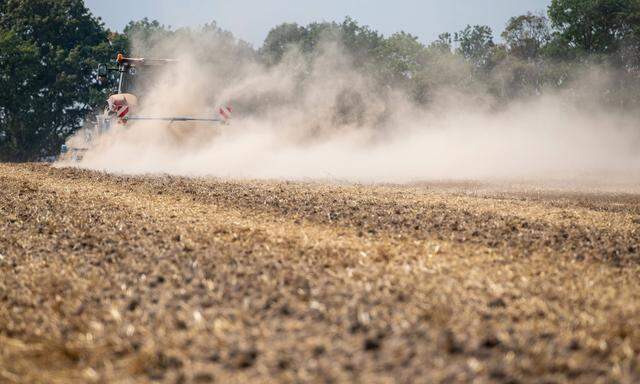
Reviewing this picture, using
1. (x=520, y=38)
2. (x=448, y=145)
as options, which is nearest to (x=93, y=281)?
(x=448, y=145)

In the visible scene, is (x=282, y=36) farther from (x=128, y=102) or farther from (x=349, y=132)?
(x=128, y=102)

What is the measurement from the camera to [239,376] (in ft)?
11.5

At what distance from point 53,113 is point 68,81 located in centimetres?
301

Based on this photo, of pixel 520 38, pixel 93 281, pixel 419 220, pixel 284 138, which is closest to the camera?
pixel 93 281

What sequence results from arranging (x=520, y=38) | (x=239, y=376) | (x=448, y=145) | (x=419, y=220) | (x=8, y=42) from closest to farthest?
(x=239, y=376), (x=419, y=220), (x=448, y=145), (x=8, y=42), (x=520, y=38)

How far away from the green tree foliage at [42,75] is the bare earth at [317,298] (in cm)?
4192

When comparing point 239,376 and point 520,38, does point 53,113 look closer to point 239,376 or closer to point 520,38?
point 520,38

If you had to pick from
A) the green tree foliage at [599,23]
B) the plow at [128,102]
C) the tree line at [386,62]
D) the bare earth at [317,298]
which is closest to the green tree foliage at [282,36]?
the tree line at [386,62]

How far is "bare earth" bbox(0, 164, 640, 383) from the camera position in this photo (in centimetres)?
364

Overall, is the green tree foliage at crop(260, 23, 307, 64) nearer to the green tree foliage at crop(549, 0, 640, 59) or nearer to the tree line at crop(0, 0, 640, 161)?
the tree line at crop(0, 0, 640, 161)

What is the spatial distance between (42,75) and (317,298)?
162 feet

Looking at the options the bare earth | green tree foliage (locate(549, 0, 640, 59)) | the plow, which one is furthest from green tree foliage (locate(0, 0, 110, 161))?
the bare earth

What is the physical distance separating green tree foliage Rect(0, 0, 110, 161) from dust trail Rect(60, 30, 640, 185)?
48.3ft

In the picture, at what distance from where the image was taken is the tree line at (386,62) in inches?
1672
